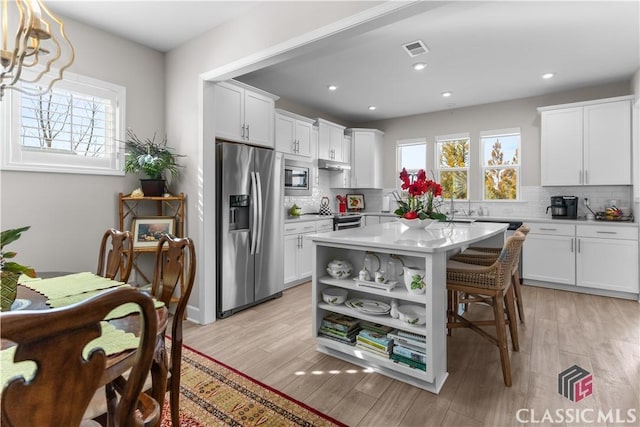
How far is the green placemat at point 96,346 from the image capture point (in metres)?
0.81

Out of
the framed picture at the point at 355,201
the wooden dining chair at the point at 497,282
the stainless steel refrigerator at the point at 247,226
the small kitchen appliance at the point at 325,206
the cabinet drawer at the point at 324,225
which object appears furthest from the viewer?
the framed picture at the point at 355,201

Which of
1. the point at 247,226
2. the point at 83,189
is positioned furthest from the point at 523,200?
the point at 83,189

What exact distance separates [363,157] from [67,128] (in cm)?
436

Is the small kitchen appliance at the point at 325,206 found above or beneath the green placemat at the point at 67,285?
above

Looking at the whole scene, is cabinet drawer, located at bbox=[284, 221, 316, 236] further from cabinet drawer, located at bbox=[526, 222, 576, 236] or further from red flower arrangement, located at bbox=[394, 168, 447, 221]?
cabinet drawer, located at bbox=[526, 222, 576, 236]

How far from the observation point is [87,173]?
2.96 m

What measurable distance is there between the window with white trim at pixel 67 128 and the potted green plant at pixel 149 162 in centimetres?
12

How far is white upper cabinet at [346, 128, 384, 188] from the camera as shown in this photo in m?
5.96

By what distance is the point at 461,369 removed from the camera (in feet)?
7.44

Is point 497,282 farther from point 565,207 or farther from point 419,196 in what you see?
point 565,207

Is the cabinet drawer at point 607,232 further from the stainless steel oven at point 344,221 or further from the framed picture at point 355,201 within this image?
the framed picture at point 355,201

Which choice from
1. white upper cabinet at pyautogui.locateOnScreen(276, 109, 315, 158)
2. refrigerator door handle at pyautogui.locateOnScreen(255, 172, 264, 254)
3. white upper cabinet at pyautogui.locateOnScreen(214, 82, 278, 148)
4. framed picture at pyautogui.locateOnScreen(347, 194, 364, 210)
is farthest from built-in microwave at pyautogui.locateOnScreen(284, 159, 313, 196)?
framed picture at pyautogui.locateOnScreen(347, 194, 364, 210)

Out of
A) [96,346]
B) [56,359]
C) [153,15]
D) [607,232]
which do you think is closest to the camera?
[56,359]

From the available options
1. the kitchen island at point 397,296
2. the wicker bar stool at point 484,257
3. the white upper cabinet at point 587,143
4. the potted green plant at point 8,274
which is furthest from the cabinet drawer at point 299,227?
the white upper cabinet at point 587,143
